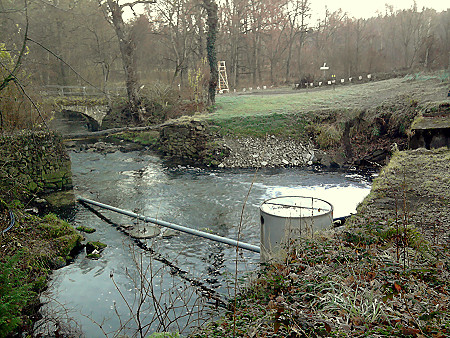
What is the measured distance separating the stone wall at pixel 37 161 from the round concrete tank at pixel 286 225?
638cm

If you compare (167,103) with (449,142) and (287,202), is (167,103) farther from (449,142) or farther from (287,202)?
(287,202)

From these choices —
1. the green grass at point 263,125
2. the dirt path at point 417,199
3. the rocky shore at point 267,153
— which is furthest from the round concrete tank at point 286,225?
the green grass at point 263,125

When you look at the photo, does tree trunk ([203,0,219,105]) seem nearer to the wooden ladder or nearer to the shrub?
the wooden ladder

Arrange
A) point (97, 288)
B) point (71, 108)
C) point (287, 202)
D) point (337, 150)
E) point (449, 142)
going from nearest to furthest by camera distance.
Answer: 1. point (287, 202)
2. point (97, 288)
3. point (449, 142)
4. point (337, 150)
5. point (71, 108)

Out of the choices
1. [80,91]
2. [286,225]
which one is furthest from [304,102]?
[80,91]

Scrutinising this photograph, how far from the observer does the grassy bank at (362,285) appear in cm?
242

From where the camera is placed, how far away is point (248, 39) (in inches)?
1331

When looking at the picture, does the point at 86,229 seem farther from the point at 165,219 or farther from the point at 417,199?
the point at 417,199

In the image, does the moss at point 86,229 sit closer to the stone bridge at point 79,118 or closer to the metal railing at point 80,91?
the stone bridge at point 79,118

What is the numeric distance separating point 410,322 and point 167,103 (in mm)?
20007

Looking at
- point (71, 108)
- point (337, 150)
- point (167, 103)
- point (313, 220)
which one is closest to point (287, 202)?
point (313, 220)

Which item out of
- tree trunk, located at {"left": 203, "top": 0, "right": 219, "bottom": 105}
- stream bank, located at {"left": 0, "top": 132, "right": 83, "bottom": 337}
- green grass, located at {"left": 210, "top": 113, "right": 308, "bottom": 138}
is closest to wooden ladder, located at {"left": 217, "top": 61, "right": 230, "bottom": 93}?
tree trunk, located at {"left": 203, "top": 0, "right": 219, "bottom": 105}

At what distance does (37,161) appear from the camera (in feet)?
31.2

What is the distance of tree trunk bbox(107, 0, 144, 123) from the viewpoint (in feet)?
65.9
